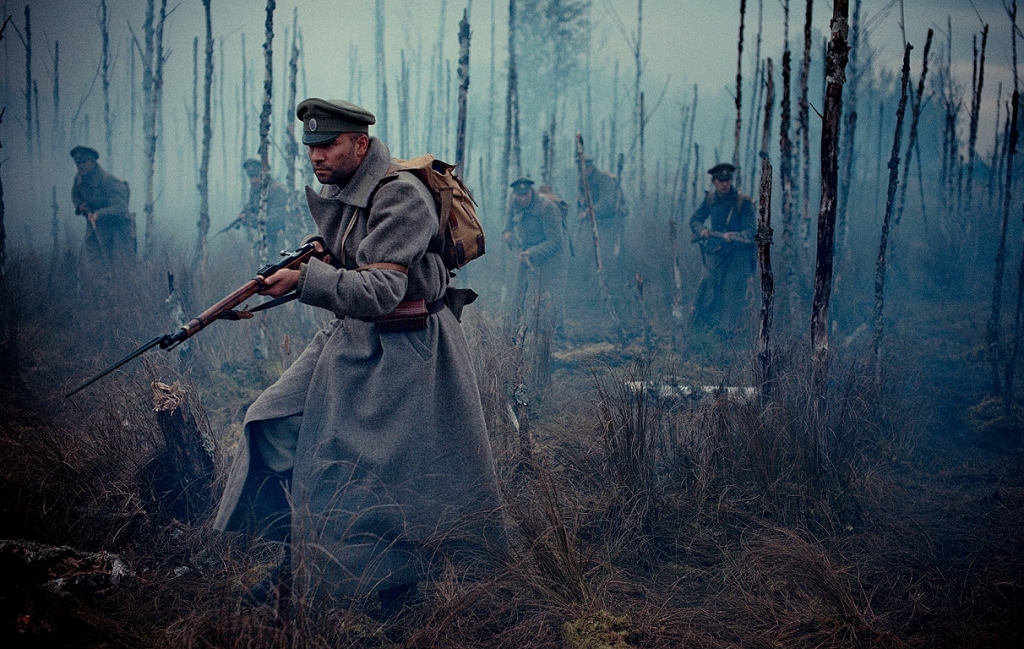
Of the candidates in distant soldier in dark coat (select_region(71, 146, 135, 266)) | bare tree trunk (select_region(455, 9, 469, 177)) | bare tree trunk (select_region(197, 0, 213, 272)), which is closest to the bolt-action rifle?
bare tree trunk (select_region(455, 9, 469, 177))

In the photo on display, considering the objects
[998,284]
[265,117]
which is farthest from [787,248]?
[265,117]

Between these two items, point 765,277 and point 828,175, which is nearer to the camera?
point 828,175

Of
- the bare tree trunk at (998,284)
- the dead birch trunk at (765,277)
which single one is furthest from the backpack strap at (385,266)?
the bare tree trunk at (998,284)

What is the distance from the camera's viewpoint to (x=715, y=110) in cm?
6606

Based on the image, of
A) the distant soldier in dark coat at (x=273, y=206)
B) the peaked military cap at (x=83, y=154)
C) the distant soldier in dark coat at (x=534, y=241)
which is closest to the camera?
the peaked military cap at (x=83, y=154)

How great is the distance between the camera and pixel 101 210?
801cm

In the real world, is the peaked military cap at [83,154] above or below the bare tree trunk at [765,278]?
above

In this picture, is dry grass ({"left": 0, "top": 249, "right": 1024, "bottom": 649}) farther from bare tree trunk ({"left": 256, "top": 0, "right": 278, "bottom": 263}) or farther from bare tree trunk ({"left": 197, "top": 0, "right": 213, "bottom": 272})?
bare tree trunk ({"left": 197, "top": 0, "right": 213, "bottom": 272})

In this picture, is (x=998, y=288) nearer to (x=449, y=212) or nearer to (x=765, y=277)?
(x=765, y=277)

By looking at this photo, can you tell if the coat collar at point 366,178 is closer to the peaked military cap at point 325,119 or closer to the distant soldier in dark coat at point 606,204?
the peaked military cap at point 325,119

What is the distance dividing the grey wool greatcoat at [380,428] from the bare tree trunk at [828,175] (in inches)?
92.1

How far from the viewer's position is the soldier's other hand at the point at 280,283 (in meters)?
2.09

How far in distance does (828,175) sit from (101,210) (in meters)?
8.49

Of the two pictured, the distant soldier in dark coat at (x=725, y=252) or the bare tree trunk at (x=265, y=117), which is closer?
the bare tree trunk at (x=265, y=117)
